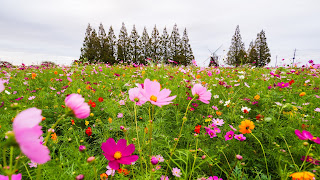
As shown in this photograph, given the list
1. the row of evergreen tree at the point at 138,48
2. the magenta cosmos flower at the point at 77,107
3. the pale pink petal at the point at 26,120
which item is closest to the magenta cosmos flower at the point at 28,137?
the pale pink petal at the point at 26,120

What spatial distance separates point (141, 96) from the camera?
2.28 ft

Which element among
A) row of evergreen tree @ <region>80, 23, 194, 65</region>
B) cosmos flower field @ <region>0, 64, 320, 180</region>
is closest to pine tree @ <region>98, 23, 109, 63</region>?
row of evergreen tree @ <region>80, 23, 194, 65</region>

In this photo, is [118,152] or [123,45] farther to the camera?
[123,45]

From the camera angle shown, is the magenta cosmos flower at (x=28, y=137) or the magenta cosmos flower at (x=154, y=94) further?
the magenta cosmos flower at (x=154, y=94)

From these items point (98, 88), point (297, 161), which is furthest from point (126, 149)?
point (98, 88)

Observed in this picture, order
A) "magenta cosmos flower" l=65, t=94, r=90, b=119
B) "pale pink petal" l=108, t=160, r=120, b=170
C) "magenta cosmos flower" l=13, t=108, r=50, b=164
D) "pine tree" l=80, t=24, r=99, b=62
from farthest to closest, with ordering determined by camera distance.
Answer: "pine tree" l=80, t=24, r=99, b=62, "pale pink petal" l=108, t=160, r=120, b=170, "magenta cosmos flower" l=65, t=94, r=90, b=119, "magenta cosmos flower" l=13, t=108, r=50, b=164

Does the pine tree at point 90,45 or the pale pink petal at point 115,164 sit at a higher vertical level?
the pine tree at point 90,45

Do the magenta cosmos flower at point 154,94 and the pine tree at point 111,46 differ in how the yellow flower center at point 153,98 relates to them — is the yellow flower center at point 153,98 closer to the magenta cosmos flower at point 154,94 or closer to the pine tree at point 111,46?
the magenta cosmos flower at point 154,94

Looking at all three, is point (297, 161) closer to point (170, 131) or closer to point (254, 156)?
point (254, 156)

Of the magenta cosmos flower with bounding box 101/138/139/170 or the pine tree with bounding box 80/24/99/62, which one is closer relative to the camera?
the magenta cosmos flower with bounding box 101/138/139/170

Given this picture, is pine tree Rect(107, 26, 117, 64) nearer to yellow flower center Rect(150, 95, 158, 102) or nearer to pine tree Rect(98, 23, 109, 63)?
pine tree Rect(98, 23, 109, 63)

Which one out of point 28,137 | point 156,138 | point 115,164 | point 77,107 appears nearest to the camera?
point 28,137

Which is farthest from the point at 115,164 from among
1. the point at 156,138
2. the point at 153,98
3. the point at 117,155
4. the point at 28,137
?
the point at 156,138

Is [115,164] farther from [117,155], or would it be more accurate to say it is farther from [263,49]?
[263,49]
